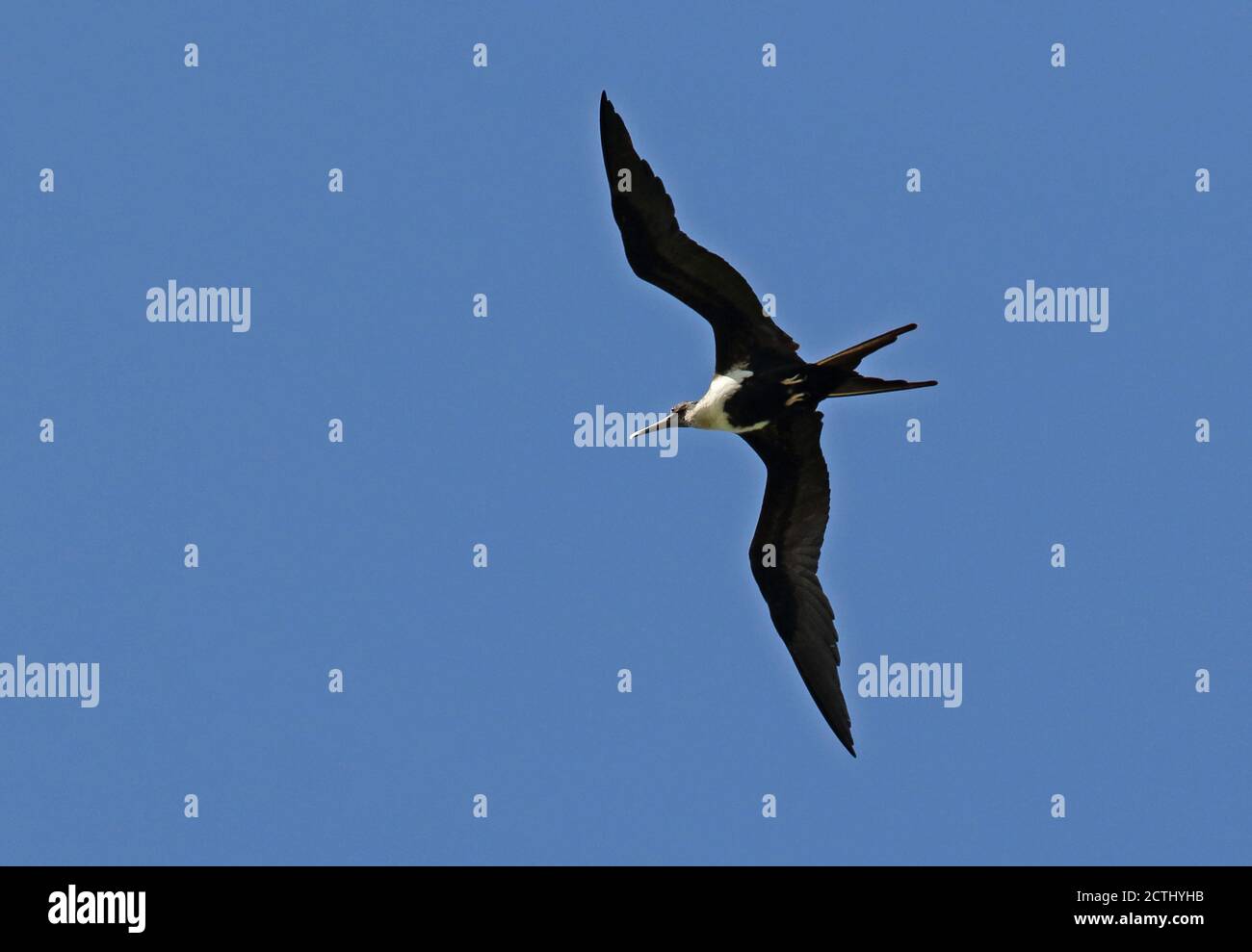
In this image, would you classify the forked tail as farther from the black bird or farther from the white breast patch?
the white breast patch

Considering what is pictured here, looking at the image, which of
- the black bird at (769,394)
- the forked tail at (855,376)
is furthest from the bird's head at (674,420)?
the forked tail at (855,376)

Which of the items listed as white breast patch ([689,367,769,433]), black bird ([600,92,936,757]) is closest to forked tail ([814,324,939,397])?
black bird ([600,92,936,757])

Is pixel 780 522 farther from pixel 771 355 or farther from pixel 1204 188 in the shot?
pixel 1204 188

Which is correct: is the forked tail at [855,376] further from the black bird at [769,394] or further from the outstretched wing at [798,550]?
the outstretched wing at [798,550]

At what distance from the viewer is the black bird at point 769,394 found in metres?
13.8

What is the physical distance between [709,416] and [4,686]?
269 inches

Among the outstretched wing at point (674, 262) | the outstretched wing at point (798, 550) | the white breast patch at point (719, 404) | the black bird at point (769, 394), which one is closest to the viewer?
the outstretched wing at point (674, 262)

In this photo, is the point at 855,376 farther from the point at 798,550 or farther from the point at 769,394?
the point at 798,550

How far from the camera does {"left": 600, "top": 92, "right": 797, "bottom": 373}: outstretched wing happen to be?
535 inches

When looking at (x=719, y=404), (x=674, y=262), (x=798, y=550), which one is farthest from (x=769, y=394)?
(x=798, y=550)

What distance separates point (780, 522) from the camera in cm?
1588

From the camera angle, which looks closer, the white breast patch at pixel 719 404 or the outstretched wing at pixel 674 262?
the outstretched wing at pixel 674 262

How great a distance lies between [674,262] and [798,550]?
3.08 m

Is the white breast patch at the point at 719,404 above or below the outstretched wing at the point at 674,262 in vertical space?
below
